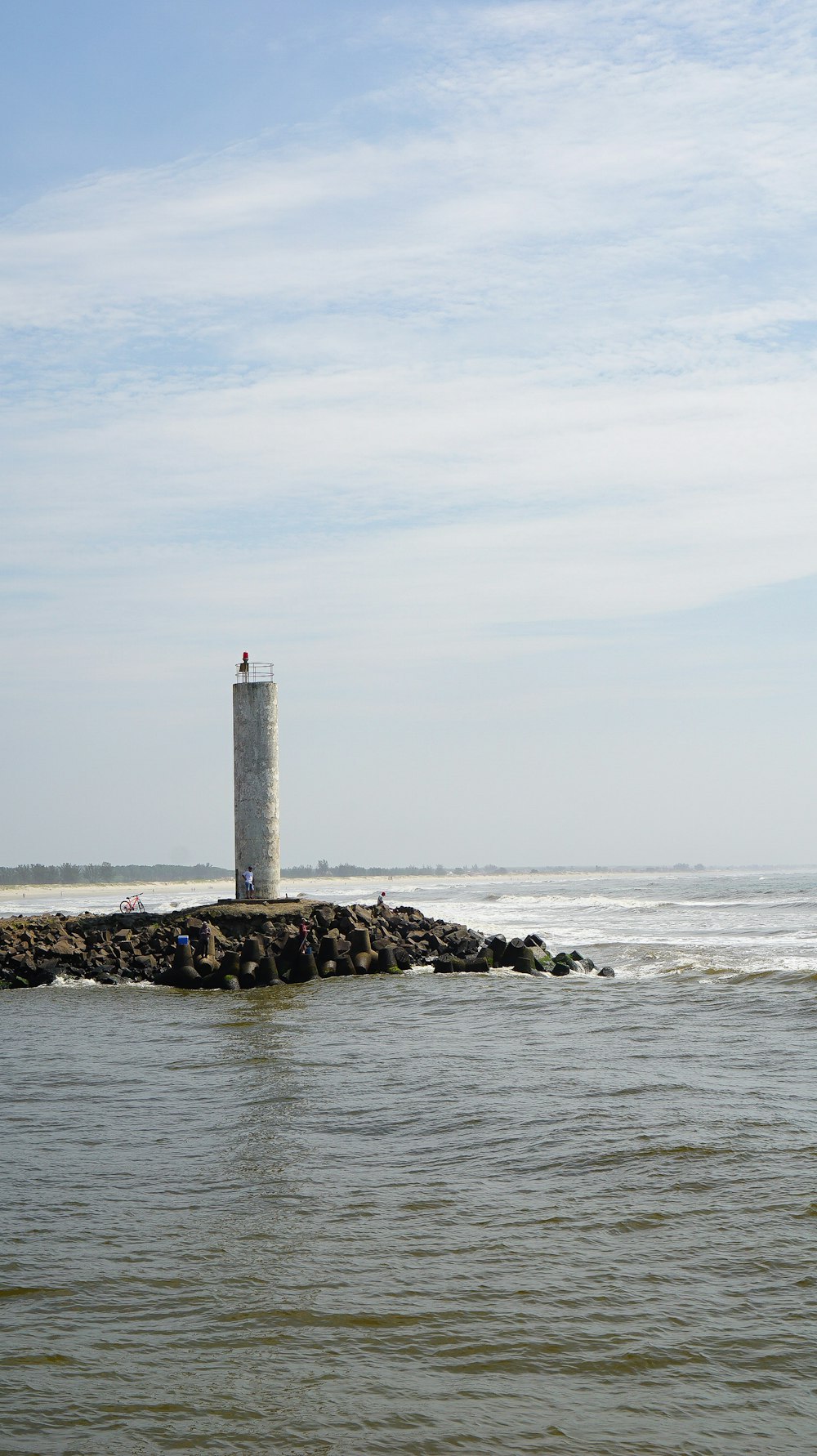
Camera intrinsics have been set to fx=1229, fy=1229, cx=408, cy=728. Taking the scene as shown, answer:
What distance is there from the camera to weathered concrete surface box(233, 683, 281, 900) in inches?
1069

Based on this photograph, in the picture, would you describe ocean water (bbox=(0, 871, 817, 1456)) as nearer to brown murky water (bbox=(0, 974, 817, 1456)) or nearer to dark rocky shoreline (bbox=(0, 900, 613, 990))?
brown murky water (bbox=(0, 974, 817, 1456))

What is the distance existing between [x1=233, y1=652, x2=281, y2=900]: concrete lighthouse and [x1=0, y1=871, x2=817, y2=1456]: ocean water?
13.2m

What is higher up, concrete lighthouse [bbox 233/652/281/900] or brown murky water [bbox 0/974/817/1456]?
concrete lighthouse [bbox 233/652/281/900]

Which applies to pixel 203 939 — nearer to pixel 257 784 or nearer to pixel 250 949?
pixel 250 949

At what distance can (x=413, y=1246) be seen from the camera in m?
6.28

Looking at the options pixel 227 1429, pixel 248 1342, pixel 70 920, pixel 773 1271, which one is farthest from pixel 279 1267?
pixel 70 920

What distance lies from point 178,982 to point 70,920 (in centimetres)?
650

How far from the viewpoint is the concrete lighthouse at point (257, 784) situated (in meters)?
27.2

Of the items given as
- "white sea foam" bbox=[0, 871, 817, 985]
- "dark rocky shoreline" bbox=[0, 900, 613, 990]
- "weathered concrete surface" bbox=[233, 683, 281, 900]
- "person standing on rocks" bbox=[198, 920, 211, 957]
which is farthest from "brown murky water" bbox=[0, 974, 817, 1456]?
"weathered concrete surface" bbox=[233, 683, 281, 900]

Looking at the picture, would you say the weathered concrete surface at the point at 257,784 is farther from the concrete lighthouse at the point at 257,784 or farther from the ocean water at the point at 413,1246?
the ocean water at the point at 413,1246

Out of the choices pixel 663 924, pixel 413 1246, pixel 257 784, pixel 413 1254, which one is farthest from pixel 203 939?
pixel 413 1254

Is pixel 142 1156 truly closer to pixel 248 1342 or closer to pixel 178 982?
pixel 248 1342

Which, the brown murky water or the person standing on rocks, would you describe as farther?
the person standing on rocks

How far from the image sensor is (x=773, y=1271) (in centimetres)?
588
